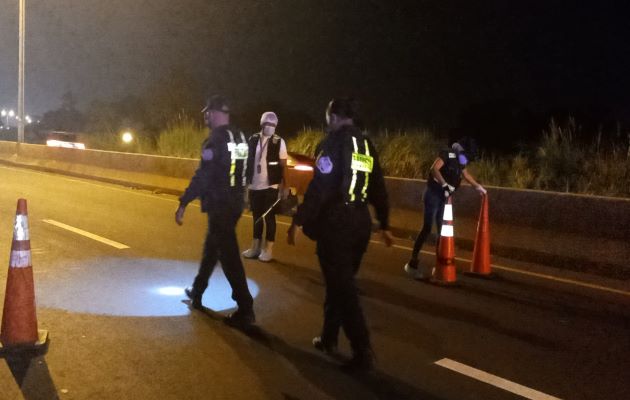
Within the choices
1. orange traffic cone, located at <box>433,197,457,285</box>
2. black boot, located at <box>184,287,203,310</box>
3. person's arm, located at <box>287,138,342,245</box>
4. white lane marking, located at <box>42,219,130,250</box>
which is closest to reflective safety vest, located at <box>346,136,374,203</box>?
person's arm, located at <box>287,138,342,245</box>

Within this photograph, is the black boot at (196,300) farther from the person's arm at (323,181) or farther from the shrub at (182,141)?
the shrub at (182,141)

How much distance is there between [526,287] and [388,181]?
503 cm

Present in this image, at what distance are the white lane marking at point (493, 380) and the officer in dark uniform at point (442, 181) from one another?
3.00 m

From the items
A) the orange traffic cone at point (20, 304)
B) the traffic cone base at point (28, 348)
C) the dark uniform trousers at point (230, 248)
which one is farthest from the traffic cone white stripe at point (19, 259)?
the dark uniform trousers at point (230, 248)

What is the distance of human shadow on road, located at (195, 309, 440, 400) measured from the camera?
501cm

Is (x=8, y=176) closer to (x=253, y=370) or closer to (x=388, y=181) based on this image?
(x=388, y=181)

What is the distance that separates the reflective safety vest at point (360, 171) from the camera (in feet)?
17.2

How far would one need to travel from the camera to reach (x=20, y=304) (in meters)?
5.62

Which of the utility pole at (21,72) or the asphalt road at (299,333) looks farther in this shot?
the utility pole at (21,72)

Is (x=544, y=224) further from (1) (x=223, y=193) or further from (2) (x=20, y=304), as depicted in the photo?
(2) (x=20, y=304)

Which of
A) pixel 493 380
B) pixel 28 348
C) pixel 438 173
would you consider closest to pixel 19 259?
pixel 28 348

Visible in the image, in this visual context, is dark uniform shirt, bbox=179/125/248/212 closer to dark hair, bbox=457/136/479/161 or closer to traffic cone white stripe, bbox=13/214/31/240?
traffic cone white stripe, bbox=13/214/31/240

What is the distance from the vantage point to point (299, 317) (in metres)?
6.83

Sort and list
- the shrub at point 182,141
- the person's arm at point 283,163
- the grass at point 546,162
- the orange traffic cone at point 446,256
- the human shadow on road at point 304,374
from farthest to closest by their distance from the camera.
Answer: the shrub at point 182,141 → the grass at point 546,162 → the person's arm at point 283,163 → the orange traffic cone at point 446,256 → the human shadow on road at point 304,374
